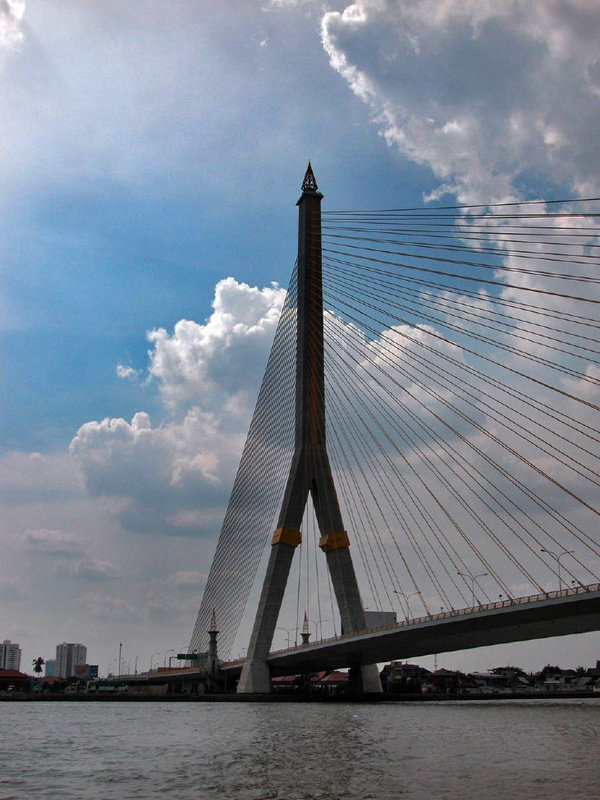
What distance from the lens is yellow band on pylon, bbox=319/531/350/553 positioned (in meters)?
56.1

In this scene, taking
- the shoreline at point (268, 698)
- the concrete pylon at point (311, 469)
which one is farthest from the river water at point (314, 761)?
the shoreline at point (268, 698)

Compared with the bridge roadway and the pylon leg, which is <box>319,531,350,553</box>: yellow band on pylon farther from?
the bridge roadway

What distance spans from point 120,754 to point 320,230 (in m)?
39.5

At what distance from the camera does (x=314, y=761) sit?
23.0m

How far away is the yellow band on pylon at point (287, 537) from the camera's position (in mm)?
58156

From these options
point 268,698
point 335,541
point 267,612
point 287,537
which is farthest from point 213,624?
point 335,541

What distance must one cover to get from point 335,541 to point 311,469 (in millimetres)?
4763

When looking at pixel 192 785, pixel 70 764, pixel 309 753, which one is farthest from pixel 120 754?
pixel 192 785

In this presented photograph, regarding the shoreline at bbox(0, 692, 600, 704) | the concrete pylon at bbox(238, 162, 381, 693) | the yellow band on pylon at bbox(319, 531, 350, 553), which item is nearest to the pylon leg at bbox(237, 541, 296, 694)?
the concrete pylon at bbox(238, 162, 381, 693)

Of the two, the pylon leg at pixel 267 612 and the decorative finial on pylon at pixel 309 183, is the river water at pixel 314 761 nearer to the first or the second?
the pylon leg at pixel 267 612

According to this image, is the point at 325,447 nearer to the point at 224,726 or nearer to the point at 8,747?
the point at 224,726

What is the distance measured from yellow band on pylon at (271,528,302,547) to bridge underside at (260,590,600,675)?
6.71 meters

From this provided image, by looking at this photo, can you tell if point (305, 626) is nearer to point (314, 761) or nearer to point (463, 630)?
point (463, 630)

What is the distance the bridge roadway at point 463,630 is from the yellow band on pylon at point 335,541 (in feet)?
17.7
